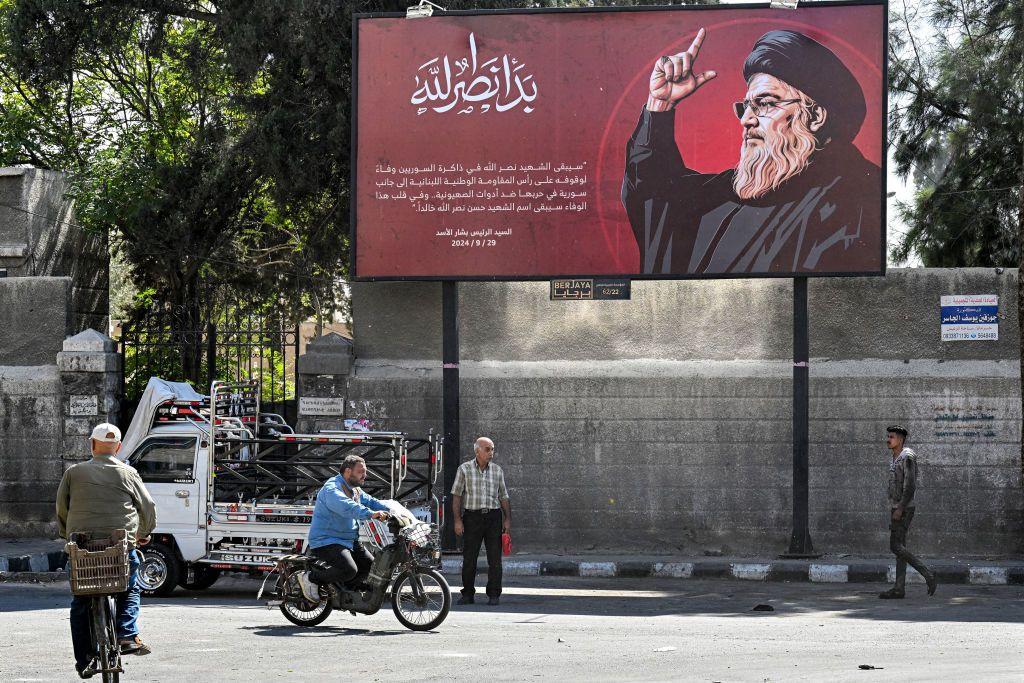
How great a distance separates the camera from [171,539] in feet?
38.5

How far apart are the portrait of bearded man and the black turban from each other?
1 cm

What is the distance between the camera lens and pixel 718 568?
13547mm

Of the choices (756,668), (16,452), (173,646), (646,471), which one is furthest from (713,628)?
(16,452)

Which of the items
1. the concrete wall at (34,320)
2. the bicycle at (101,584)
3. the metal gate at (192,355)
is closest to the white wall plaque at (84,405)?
the metal gate at (192,355)

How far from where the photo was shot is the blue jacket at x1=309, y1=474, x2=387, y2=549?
9.80m

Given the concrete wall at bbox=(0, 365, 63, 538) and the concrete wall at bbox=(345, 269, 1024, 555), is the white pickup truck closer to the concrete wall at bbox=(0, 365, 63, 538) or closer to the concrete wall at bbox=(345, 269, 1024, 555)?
the concrete wall at bbox=(345, 269, 1024, 555)

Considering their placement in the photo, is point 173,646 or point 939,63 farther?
point 939,63

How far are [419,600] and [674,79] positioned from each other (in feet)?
23.6

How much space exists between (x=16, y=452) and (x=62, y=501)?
30.1ft

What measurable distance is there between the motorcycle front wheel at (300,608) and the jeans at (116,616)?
2475 mm

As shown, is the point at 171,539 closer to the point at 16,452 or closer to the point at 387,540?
the point at 387,540

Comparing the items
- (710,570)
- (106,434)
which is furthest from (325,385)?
(106,434)

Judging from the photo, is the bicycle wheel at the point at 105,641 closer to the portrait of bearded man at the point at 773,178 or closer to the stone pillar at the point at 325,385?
the stone pillar at the point at 325,385

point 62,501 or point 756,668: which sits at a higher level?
point 62,501
